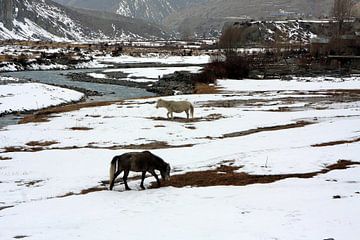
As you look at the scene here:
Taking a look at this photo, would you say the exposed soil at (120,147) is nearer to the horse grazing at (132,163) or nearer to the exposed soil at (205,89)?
the horse grazing at (132,163)

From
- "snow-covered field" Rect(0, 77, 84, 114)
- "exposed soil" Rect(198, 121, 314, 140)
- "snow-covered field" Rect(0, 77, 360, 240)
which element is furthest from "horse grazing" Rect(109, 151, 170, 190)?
"snow-covered field" Rect(0, 77, 84, 114)

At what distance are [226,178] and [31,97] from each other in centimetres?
3603

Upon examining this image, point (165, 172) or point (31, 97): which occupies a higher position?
point (165, 172)

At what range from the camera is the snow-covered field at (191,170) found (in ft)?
34.1

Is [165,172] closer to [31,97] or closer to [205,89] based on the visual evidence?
[31,97]

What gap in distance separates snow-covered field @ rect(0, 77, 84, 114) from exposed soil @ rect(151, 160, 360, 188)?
28.9 m

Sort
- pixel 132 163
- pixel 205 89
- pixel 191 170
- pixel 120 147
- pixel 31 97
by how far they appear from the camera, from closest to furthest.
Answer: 1. pixel 132 163
2. pixel 191 170
3. pixel 120 147
4. pixel 31 97
5. pixel 205 89

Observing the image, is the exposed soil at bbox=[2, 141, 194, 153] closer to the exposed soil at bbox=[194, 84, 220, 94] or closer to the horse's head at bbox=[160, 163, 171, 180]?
the horse's head at bbox=[160, 163, 171, 180]

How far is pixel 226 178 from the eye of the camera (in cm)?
1661

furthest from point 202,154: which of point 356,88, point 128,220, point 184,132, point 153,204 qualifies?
point 356,88

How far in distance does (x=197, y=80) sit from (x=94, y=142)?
40.9m

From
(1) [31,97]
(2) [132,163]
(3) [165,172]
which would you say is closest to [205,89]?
(1) [31,97]

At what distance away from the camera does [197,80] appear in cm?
6625

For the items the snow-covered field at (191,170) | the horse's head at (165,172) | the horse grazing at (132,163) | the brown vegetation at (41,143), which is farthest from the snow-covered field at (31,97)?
the horse's head at (165,172)
